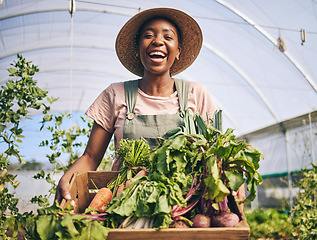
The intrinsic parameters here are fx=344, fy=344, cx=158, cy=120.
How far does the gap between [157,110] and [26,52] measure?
26.0 ft

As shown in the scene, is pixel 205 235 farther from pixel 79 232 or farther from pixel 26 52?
pixel 26 52

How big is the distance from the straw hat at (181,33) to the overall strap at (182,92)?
332 millimetres

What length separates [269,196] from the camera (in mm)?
9836

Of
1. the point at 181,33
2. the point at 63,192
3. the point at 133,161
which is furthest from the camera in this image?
the point at 181,33

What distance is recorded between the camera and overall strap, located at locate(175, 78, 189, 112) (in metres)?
1.93

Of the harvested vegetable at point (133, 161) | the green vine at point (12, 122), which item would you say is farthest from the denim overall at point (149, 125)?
the green vine at point (12, 122)

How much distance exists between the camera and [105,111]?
199 centimetres

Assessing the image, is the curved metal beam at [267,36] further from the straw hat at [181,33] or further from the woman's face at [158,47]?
the woman's face at [158,47]

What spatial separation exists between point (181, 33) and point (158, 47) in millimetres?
402

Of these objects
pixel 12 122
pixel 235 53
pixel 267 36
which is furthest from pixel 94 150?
pixel 235 53

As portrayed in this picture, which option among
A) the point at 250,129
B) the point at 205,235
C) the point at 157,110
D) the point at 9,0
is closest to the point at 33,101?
the point at 157,110

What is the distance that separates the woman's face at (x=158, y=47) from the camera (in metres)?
1.85

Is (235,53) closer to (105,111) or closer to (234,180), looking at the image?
(105,111)

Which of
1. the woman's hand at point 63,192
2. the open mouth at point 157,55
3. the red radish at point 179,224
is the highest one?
the open mouth at point 157,55
